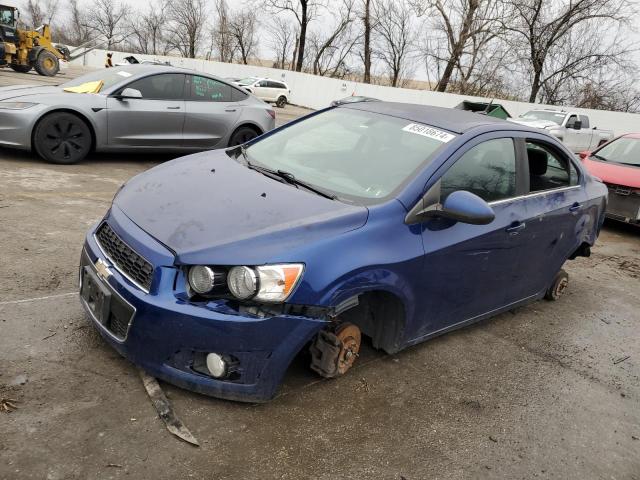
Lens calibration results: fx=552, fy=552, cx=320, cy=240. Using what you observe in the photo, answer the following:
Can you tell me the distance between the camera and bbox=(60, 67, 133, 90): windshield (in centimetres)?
773

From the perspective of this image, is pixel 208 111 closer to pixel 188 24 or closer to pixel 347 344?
pixel 347 344

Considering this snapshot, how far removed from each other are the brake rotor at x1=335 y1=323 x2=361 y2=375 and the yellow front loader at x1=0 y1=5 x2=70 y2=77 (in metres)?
25.2

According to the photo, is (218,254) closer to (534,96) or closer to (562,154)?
(562,154)

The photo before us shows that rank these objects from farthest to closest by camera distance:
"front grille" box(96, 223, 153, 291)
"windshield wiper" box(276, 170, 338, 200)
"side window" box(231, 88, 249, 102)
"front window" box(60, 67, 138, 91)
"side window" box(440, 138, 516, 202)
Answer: "side window" box(231, 88, 249, 102)
"front window" box(60, 67, 138, 91)
"side window" box(440, 138, 516, 202)
"windshield wiper" box(276, 170, 338, 200)
"front grille" box(96, 223, 153, 291)

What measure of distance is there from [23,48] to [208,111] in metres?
20.5

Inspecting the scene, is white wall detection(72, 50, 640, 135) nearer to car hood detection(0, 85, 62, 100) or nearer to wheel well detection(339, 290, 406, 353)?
car hood detection(0, 85, 62, 100)

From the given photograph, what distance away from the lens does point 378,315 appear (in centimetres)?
331

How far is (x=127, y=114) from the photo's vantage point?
761 cm

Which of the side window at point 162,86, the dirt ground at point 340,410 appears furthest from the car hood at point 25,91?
the dirt ground at point 340,410

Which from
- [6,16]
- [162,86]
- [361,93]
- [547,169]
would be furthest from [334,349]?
[361,93]

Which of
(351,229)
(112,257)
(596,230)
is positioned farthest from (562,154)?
(112,257)

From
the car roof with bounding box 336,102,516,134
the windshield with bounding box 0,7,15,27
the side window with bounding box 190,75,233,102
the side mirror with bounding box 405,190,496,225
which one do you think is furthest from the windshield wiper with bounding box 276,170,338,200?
the windshield with bounding box 0,7,15,27

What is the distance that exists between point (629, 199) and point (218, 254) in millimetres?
7241

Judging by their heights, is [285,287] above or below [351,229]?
below
